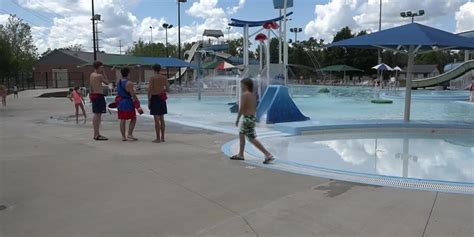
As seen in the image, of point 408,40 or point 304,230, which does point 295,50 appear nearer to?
point 408,40

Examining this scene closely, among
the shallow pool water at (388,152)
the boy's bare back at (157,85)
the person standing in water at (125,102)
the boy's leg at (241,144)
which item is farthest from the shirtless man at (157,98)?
the boy's leg at (241,144)

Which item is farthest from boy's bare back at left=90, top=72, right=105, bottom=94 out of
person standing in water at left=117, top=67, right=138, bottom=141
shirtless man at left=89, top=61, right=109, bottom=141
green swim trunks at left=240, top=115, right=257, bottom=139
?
green swim trunks at left=240, top=115, right=257, bottom=139

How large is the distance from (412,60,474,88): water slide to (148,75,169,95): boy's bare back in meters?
36.3

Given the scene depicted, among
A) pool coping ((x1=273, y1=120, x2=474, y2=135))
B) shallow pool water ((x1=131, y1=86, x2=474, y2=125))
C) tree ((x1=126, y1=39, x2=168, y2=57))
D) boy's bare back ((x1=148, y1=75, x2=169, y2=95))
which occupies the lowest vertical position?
shallow pool water ((x1=131, y1=86, x2=474, y2=125))

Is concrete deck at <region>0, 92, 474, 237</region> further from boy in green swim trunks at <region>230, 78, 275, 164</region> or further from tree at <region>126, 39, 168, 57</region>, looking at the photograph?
tree at <region>126, 39, 168, 57</region>

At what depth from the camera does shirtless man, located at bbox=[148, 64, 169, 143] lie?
9.42m

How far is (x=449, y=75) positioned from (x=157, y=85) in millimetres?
37686

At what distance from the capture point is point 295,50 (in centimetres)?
7700

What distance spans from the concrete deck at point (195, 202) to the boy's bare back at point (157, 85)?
2.09 metres

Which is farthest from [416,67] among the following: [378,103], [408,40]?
[408,40]

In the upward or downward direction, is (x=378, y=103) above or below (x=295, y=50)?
below

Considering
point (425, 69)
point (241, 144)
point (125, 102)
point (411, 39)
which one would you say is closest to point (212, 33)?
point (411, 39)

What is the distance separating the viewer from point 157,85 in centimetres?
945

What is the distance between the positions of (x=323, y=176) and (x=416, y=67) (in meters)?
103
